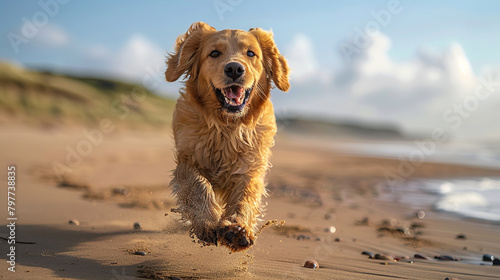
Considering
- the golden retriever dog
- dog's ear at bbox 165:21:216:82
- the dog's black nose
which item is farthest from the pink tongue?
dog's ear at bbox 165:21:216:82

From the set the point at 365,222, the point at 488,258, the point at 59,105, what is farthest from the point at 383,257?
the point at 59,105

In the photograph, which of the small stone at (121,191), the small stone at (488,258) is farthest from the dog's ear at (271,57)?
the small stone at (121,191)

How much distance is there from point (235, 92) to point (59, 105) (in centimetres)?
3160

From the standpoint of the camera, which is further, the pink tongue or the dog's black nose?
the pink tongue

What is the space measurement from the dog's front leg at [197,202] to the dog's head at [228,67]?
25.8 inches

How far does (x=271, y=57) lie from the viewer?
464 cm

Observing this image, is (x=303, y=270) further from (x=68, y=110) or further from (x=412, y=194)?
→ (x=68, y=110)

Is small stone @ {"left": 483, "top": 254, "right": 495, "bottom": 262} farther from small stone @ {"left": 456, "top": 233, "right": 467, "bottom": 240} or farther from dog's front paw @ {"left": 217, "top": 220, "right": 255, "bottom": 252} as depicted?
dog's front paw @ {"left": 217, "top": 220, "right": 255, "bottom": 252}

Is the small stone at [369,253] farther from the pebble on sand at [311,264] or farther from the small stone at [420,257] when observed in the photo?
the pebble on sand at [311,264]

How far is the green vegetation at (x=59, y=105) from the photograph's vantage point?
28625 millimetres

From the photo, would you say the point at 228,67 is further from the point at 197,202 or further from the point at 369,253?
the point at 369,253

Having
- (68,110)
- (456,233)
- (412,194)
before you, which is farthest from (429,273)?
(68,110)

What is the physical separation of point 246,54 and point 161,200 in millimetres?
3124

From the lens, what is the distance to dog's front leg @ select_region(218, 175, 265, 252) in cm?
328
